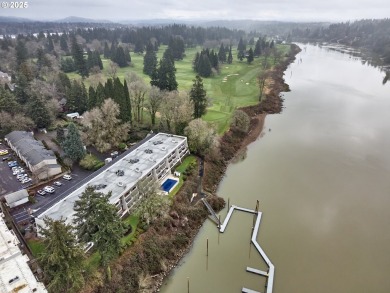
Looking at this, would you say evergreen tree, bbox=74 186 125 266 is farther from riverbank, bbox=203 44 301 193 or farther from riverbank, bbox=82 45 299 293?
riverbank, bbox=203 44 301 193

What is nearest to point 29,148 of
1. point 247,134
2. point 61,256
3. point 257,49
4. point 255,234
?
point 61,256

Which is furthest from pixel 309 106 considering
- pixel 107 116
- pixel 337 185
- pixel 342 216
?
pixel 107 116

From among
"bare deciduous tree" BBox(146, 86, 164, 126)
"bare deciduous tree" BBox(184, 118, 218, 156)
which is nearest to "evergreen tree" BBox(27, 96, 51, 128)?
"bare deciduous tree" BBox(146, 86, 164, 126)

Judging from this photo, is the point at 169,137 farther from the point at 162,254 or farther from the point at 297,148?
the point at 297,148

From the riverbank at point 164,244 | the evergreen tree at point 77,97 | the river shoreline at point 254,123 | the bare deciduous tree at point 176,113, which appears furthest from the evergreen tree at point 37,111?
the river shoreline at point 254,123

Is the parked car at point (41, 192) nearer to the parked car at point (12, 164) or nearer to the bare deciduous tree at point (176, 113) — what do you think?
the parked car at point (12, 164)

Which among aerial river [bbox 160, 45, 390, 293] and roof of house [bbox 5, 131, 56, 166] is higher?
roof of house [bbox 5, 131, 56, 166]
